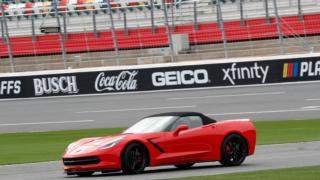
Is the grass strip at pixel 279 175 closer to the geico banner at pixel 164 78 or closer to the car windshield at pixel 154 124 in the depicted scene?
the car windshield at pixel 154 124

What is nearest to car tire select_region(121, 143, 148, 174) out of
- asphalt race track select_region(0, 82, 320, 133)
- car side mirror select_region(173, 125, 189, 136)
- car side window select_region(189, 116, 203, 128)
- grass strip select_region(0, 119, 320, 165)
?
car side mirror select_region(173, 125, 189, 136)

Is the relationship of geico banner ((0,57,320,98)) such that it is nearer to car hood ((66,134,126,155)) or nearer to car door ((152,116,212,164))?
car door ((152,116,212,164))

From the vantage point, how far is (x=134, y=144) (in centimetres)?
1482

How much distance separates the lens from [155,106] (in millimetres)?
31562

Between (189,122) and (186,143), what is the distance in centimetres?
51

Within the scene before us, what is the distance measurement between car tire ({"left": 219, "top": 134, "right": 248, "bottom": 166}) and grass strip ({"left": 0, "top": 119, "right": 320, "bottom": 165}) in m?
3.83

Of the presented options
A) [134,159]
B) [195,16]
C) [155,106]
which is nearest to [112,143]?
[134,159]

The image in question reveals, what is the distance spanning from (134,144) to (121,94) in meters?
21.4

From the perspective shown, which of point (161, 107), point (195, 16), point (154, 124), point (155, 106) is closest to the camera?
point (154, 124)

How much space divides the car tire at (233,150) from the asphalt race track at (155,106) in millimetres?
10392

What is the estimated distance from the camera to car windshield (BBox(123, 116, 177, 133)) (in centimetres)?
1549

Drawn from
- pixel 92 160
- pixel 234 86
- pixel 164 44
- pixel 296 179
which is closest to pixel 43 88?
pixel 164 44

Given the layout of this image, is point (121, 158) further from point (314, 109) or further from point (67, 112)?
point (67, 112)

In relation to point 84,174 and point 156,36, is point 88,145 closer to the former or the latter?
point 84,174
